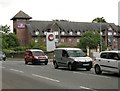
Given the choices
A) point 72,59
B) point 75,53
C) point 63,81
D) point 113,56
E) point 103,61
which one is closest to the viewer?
point 63,81

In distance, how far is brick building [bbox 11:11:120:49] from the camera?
439 ft

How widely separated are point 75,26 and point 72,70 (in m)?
113

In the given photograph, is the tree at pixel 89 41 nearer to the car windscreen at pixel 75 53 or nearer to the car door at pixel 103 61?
the car windscreen at pixel 75 53

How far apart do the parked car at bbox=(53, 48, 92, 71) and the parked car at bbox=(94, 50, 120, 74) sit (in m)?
3.76

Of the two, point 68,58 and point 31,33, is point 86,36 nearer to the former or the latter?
point 31,33

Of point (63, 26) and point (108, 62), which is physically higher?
point (63, 26)

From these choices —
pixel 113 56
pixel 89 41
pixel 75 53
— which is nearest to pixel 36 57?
pixel 75 53

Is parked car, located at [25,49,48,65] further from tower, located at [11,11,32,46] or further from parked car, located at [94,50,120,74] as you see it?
tower, located at [11,11,32,46]

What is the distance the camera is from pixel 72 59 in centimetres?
2761

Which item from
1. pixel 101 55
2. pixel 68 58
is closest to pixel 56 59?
pixel 68 58

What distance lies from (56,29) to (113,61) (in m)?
114

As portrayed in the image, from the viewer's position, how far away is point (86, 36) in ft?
388

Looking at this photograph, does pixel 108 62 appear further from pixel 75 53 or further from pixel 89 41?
pixel 89 41

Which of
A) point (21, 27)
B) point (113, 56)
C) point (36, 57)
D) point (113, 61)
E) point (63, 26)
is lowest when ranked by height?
point (36, 57)
